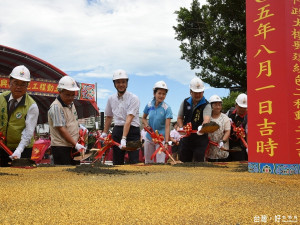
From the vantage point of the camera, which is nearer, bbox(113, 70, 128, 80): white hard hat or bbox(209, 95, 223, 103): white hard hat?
bbox(113, 70, 128, 80): white hard hat

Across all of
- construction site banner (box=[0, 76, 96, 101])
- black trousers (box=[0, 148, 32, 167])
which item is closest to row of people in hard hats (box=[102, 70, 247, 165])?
black trousers (box=[0, 148, 32, 167])

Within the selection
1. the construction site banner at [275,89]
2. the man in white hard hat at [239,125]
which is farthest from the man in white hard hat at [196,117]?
the construction site banner at [275,89]

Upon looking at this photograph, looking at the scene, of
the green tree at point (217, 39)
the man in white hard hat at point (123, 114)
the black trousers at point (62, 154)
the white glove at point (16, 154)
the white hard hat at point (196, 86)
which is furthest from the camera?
the green tree at point (217, 39)

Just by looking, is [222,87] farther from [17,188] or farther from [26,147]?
[17,188]

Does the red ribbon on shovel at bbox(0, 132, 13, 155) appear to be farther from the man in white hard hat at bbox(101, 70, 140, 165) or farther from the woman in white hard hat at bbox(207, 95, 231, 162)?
the woman in white hard hat at bbox(207, 95, 231, 162)

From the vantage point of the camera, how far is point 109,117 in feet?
16.3

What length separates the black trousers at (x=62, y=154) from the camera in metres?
4.20

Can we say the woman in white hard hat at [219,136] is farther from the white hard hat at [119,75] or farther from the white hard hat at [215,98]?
the white hard hat at [119,75]

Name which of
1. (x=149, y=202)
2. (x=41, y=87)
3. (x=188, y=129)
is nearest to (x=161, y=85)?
(x=188, y=129)

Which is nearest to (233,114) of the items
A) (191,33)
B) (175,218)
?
(175,218)

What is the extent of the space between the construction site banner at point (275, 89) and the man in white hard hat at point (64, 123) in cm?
196

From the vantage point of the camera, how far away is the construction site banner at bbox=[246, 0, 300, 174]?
10.5ft

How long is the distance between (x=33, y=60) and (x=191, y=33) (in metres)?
7.18

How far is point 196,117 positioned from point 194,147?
40 centimetres
